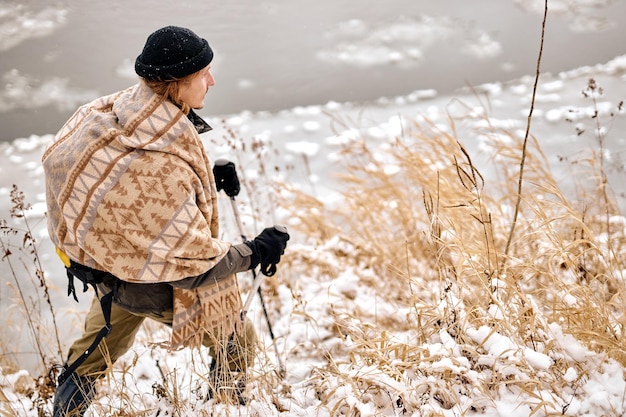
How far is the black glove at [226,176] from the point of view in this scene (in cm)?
216

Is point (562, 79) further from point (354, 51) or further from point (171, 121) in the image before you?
point (171, 121)

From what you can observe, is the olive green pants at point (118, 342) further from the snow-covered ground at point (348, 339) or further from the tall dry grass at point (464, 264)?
the tall dry grass at point (464, 264)

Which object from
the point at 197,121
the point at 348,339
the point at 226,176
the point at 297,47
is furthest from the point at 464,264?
the point at 297,47

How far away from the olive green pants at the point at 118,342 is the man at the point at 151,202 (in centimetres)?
5

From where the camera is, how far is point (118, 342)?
6.35ft

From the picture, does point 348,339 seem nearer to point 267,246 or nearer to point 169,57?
point 267,246

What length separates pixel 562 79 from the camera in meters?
5.12

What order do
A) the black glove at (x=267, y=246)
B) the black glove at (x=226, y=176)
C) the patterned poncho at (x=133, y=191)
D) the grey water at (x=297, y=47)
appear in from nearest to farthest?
1. the patterned poncho at (x=133, y=191)
2. the black glove at (x=267, y=246)
3. the black glove at (x=226, y=176)
4. the grey water at (x=297, y=47)

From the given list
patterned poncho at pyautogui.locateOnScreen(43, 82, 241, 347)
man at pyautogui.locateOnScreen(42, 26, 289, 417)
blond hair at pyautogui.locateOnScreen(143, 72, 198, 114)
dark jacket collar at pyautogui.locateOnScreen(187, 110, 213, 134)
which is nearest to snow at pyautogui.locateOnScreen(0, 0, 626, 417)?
man at pyautogui.locateOnScreen(42, 26, 289, 417)

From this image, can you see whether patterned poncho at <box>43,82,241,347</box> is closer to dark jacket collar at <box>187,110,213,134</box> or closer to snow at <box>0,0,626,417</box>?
dark jacket collar at <box>187,110,213,134</box>

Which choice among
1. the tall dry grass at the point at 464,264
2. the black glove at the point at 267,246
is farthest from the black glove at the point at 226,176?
the tall dry grass at the point at 464,264

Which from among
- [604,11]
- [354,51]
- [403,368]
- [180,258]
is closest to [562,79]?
[604,11]

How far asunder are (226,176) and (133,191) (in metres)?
0.68

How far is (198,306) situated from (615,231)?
84.3 inches
